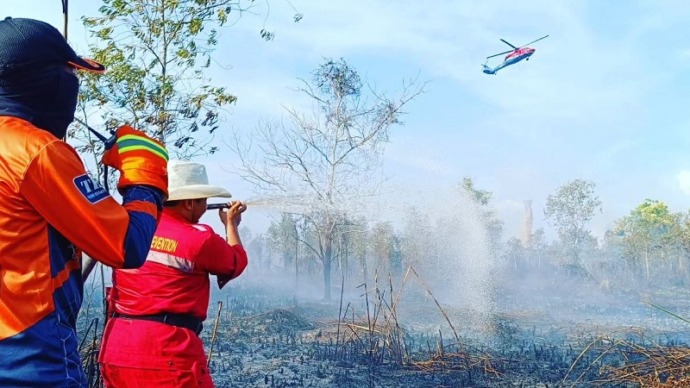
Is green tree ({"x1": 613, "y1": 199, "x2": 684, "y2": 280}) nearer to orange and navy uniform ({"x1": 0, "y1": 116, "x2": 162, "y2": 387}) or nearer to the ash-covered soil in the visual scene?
the ash-covered soil

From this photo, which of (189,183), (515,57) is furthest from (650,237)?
(189,183)

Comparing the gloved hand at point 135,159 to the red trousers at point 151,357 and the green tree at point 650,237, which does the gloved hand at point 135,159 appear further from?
the green tree at point 650,237

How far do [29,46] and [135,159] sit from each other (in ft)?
Answer: 1.30

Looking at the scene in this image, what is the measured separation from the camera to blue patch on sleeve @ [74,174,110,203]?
61.7 inches

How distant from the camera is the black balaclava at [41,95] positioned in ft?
5.47

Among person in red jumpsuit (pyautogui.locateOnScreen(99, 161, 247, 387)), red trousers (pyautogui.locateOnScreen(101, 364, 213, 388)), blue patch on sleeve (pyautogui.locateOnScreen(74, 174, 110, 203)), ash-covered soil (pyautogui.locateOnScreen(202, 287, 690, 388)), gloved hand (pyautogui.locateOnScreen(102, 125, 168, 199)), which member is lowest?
ash-covered soil (pyautogui.locateOnScreen(202, 287, 690, 388))

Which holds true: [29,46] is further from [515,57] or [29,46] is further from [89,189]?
[515,57]

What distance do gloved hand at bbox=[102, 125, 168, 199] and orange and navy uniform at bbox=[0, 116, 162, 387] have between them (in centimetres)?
15

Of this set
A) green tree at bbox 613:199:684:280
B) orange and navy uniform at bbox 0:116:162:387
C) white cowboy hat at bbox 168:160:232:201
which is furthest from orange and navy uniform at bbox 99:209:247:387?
green tree at bbox 613:199:684:280

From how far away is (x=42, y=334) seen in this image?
1600 millimetres

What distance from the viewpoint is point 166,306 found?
9.62 ft

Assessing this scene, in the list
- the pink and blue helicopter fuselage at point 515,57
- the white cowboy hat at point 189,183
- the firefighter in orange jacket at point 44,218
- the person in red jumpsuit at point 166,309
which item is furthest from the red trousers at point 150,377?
the pink and blue helicopter fuselage at point 515,57

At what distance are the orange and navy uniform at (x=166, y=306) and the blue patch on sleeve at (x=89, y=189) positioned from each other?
4.46 ft

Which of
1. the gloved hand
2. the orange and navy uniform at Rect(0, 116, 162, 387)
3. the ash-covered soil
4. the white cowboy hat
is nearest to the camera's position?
the orange and navy uniform at Rect(0, 116, 162, 387)
